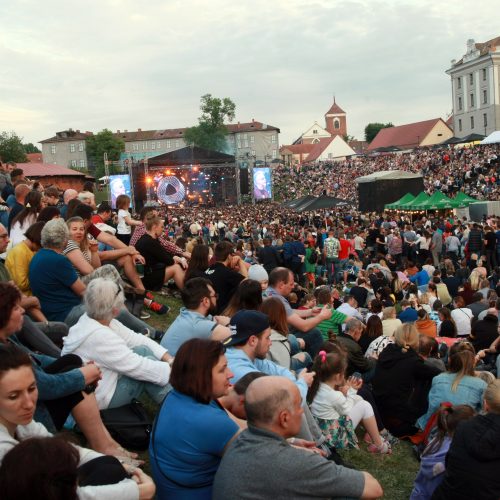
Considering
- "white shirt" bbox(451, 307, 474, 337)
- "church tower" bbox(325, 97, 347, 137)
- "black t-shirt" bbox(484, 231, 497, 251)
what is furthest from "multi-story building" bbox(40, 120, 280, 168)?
"white shirt" bbox(451, 307, 474, 337)

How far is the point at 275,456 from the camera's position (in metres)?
2.74

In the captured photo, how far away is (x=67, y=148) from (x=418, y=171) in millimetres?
81467

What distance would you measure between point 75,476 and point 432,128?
8851 cm

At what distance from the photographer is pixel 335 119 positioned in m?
Result: 148

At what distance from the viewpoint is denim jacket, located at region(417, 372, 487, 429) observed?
17.9 ft

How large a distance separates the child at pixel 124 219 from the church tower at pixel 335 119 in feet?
463

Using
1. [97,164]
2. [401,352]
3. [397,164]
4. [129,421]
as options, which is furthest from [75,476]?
[97,164]

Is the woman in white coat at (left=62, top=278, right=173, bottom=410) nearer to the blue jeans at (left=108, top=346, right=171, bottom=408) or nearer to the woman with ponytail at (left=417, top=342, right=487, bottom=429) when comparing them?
the blue jeans at (left=108, top=346, right=171, bottom=408)

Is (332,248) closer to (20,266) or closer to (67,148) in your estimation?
(20,266)

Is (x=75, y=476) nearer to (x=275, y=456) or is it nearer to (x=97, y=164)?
(x=275, y=456)

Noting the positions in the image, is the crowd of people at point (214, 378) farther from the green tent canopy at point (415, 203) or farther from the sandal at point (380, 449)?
the green tent canopy at point (415, 203)

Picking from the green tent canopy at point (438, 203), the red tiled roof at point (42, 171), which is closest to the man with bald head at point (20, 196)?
the green tent canopy at point (438, 203)

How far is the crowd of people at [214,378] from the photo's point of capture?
2.80 metres

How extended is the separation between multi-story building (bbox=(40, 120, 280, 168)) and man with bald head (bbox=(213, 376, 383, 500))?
100745 mm
